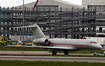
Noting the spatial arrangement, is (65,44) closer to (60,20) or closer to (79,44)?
(79,44)

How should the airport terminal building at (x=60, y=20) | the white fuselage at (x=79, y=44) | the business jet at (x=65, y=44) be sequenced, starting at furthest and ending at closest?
1. the airport terminal building at (x=60, y=20)
2. the business jet at (x=65, y=44)
3. the white fuselage at (x=79, y=44)

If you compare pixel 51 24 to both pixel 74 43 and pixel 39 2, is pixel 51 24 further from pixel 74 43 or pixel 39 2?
pixel 74 43

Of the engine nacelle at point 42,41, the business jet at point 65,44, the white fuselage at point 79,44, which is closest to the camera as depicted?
the white fuselage at point 79,44

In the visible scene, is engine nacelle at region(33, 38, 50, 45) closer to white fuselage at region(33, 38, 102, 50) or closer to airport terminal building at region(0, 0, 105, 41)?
white fuselage at region(33, 38, 102, 50)

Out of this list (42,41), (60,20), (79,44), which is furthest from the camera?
(60,20)

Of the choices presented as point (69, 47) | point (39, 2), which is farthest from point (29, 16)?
point (69, 47)

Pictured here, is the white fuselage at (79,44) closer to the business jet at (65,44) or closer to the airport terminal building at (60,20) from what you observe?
the business jet at (65,44)

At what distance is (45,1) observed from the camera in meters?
121

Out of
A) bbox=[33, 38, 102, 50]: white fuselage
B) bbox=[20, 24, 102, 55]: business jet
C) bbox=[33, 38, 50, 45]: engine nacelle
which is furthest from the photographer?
bbox=[33, 38, 50, 45]: engine nacelle

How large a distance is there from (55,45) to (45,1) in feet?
243

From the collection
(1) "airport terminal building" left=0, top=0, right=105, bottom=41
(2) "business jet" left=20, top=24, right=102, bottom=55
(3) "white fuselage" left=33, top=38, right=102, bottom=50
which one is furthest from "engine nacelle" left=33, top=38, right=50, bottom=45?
(1) "airport terminal building" left=0, top=0, right=105, bottom=41

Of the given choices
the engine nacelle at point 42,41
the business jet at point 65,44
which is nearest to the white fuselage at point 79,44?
the business jet at point 65,44

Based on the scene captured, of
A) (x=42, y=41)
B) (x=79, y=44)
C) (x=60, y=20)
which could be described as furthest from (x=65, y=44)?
(x=60, y=20)

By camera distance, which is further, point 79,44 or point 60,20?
point 60,20
